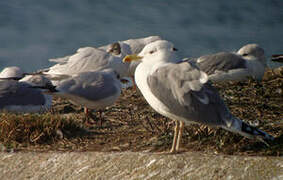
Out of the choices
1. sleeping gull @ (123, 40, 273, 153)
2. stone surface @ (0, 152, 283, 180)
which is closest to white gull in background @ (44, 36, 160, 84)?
stone surface @ (0, 152, 283, 180)

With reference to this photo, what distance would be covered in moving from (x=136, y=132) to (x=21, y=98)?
3185mm

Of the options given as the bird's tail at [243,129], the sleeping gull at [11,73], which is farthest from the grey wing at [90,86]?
the sleeping gull at [11,73]

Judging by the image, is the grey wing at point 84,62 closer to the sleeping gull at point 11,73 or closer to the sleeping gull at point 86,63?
the sleeping gull at point 86,63

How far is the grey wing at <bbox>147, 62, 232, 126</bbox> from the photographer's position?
142 inches

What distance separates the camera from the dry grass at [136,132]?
418cm

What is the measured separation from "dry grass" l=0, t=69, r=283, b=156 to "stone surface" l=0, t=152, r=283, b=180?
1.43ft

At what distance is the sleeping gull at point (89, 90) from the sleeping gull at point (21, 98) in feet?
4.20

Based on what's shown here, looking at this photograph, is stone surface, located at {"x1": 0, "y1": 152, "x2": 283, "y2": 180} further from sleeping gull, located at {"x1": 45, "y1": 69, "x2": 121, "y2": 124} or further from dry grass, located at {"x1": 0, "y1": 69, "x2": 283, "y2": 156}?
sleeping gull, located at {"x1": 45, "y1": 69, "x2": 121, "y2": 124}

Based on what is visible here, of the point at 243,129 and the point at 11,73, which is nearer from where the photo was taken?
the point at 243,129

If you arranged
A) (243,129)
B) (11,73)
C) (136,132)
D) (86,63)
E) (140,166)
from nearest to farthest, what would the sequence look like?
(243,129) → (140,166) → (136,132) → (86,63) → (11,73)

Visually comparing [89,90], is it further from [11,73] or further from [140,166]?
[11,73]

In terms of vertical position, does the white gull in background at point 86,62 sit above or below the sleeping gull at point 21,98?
above

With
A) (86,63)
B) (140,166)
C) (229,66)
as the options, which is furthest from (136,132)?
(229,66)

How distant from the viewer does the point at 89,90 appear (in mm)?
6219
